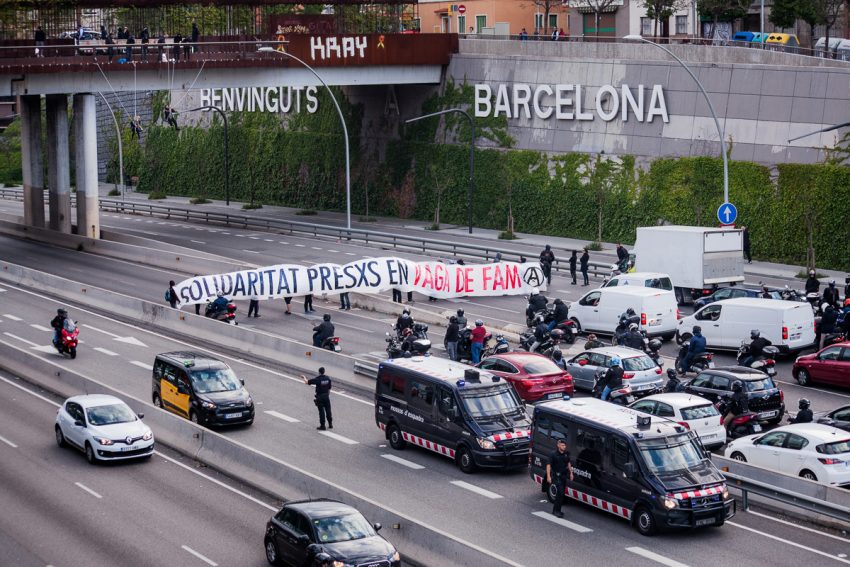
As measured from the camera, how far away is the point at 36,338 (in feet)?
145

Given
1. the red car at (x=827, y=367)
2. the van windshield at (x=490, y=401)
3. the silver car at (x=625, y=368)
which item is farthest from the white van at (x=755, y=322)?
the van windshield at (x=490, y=401)

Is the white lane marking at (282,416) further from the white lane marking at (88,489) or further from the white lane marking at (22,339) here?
the white lane marking at (22,339)

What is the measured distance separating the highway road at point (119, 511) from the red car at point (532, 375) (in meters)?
8.08

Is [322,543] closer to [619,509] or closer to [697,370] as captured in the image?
[619,509]

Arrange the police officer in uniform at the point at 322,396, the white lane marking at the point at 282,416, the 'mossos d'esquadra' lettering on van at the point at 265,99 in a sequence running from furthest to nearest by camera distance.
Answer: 1. the 'mossos d'esquadra' lettering on van at the point at 265,99
2. the white lane marking at the point at 282,416
3. the police officer in uniform at the point at 322,396

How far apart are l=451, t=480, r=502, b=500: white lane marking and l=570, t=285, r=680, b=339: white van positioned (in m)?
15.2

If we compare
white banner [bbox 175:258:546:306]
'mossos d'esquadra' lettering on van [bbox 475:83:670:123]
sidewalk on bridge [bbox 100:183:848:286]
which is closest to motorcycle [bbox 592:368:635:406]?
white banner [bbox 175:258:546:306]

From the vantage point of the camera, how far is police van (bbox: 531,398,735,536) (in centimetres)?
2255

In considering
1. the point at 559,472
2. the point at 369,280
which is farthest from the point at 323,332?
the point at 559,472

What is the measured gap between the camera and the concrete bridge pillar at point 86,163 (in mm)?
70125

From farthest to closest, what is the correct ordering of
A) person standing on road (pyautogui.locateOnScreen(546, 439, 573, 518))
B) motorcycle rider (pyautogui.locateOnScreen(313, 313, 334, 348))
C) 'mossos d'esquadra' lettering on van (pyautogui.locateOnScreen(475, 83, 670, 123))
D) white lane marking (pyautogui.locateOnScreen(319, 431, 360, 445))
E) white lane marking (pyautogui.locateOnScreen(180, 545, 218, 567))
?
'mossos d'esquadra' lettering on van (pyautogui.locateOnScreen(475, 83, 670, 123)) → motorcycle rider (pyautogui.locateOnScreen(313, 313, 334, 348)) → white lane marking (pyautogui.locateOnScreen(319, 431, 360, 445)) → person standing on road (pyautogui.locateOnScreen(546, 439, 573, 518)) → white lane marking (pyautogui.locateOnScreen(180, 545, 218, 567))

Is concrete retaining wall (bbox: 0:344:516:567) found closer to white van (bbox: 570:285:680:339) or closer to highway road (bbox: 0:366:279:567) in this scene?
highway road (bbox: 0:366:279:567)

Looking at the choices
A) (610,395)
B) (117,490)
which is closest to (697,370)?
(610,395)

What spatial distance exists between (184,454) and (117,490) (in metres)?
3.07
